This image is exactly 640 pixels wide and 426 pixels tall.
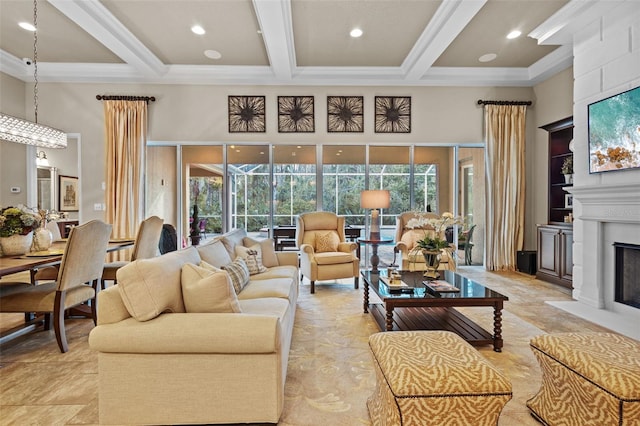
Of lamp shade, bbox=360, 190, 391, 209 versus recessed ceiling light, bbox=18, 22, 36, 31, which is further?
lamp shade, bbox=360, 190, 391, 209

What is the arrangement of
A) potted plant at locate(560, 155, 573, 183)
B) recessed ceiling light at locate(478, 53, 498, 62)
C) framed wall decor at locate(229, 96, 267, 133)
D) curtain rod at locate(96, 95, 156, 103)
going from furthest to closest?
framed wall decor at locate(229, 96, 267, 133) → curtain rod at locate(96, 95, 156, 103) → recessed ceiling light at locate(478, 53, 498, 62) → potted plant at locate(560, 155, 573, 183)

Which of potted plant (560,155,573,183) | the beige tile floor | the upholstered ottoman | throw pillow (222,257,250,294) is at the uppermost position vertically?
potted plant (560,155,573,183)

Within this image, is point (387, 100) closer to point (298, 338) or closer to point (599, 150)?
point (599, 150)

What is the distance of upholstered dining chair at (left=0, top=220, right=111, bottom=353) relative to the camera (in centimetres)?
253

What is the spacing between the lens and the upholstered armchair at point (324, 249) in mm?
4328

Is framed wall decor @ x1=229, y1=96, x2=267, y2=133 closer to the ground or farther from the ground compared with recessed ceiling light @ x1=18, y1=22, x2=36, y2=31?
closer to the ground

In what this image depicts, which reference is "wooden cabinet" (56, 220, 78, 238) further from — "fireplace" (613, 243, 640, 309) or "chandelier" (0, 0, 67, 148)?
"fireplace" (613, 243, 640, 309)

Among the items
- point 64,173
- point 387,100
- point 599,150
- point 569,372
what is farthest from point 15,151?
point 599,150

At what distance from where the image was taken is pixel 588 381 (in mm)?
1468

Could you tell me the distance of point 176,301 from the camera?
1801 millimetres

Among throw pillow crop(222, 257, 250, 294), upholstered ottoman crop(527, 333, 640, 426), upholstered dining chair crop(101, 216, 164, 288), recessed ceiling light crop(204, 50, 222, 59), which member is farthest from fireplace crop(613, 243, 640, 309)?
recessed ceiling light crop(204, 50, 222, 59)

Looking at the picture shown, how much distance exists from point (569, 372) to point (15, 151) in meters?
7.28

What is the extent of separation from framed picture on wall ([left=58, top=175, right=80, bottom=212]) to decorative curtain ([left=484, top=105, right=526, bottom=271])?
8.14 m

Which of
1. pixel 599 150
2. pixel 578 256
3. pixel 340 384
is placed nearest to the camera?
pixel 340 384
